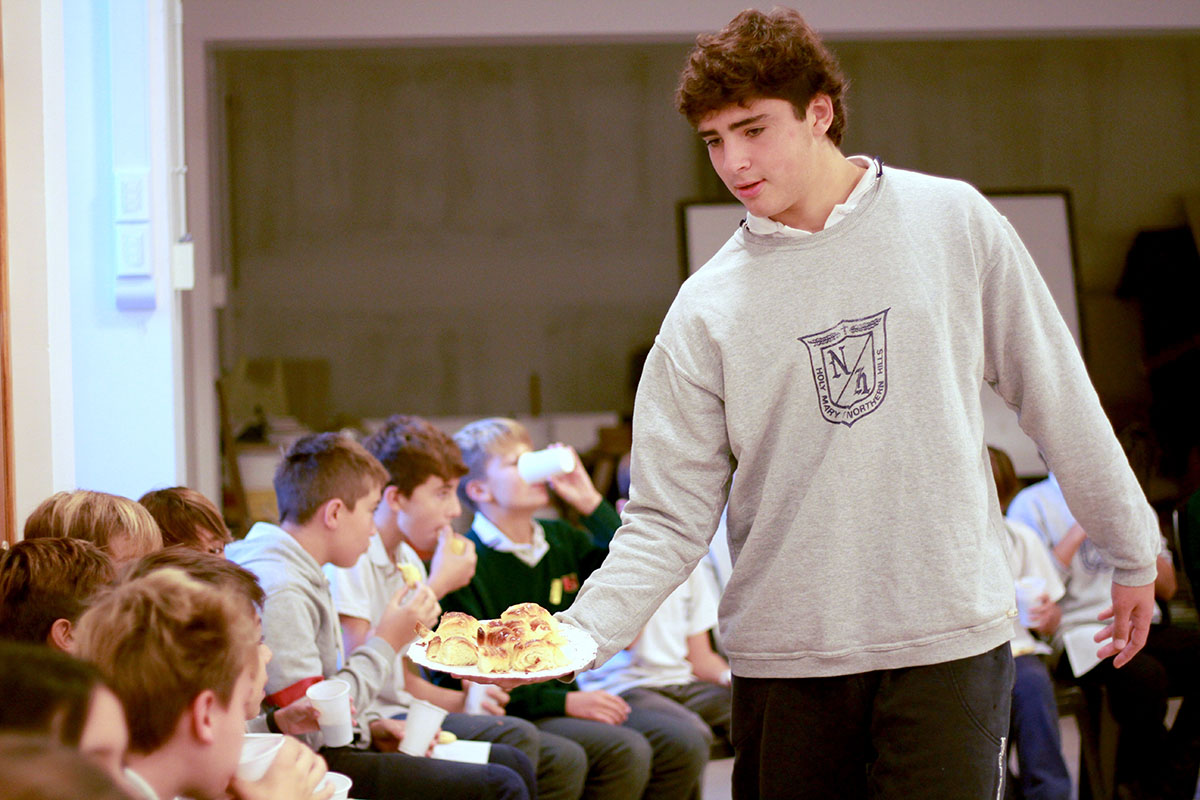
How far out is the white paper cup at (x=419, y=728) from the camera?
233 cm

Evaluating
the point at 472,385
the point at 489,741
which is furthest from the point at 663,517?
the point at 472,385

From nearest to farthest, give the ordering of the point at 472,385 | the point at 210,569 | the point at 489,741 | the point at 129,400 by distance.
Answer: the point at 210,569
the point at 489,741
the point at 129,400
the point at 472,385

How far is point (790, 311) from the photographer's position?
155 cm

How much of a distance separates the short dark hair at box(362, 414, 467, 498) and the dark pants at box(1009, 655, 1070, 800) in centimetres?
159

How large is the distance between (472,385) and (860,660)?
3633mm

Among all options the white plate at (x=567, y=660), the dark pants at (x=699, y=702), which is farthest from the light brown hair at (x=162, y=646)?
the dark pants at (x=699, y=702)

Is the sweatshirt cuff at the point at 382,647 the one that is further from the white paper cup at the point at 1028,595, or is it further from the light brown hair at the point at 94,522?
the white paper cup at the point at 1028,595

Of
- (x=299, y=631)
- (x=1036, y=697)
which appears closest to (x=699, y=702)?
(x=1036, y=697)

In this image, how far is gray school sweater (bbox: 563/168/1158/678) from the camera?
1480 millimetres

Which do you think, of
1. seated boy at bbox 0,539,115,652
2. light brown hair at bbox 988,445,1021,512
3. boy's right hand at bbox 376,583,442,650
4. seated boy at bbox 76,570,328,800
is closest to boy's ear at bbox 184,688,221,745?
seated boy at bbox 76,570,328,800

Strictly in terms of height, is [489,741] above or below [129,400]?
below

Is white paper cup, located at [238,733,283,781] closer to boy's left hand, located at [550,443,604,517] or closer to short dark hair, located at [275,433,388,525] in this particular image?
short dark hair, located at [275,433,388,525]

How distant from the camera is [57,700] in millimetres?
816

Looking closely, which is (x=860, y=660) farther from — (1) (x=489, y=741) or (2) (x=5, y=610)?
(1) (x=489, y=741)
